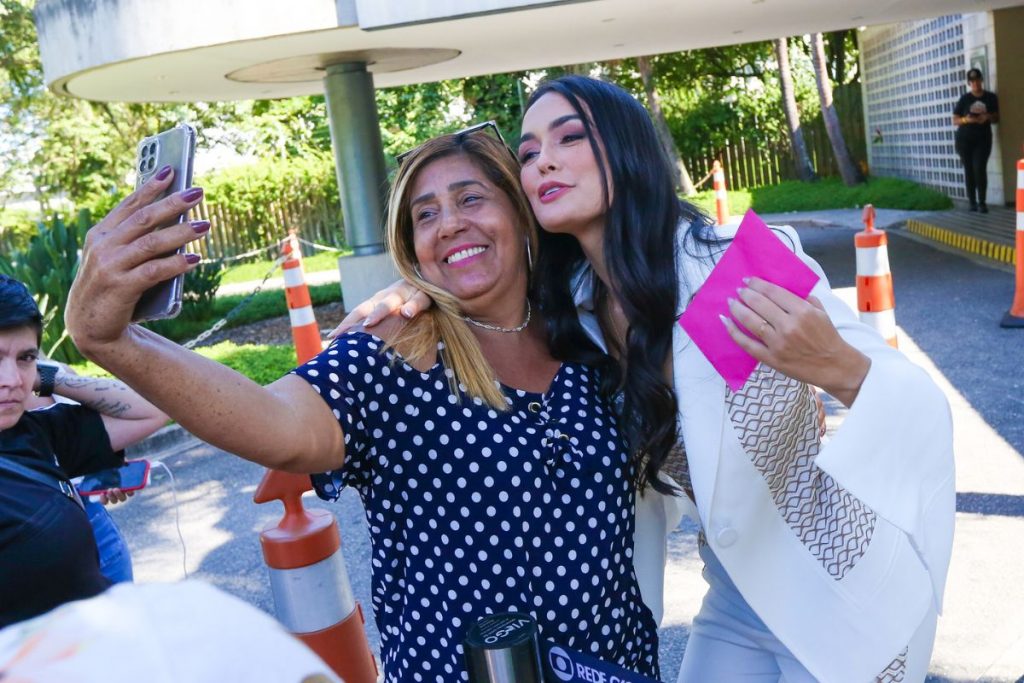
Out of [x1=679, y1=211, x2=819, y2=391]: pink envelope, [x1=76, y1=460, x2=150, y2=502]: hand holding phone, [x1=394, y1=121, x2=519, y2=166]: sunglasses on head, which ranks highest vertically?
[x1=394, y1=121, x2=519, y2=166]: sunglasses on head

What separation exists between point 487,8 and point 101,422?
647 centimetres

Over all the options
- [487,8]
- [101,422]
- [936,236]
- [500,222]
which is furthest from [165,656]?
[936,236]

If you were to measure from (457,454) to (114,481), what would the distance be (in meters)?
1.28

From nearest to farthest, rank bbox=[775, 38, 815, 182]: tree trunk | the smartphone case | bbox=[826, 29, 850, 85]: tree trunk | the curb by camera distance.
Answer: the smartphone case → the curb → bbox=[775, 38, 815, 182]: tree trunk → bbox=[826, 29, 850, 85]: tree trunk

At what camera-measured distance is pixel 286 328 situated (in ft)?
41.9

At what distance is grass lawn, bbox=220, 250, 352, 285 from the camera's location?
2126 centimetres

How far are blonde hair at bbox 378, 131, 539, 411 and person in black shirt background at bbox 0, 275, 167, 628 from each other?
31.5 inches

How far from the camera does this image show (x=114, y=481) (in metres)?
2.79

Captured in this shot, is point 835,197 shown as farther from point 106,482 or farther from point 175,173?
point 175,173

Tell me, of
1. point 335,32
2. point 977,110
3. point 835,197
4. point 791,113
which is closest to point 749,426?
point 335,32

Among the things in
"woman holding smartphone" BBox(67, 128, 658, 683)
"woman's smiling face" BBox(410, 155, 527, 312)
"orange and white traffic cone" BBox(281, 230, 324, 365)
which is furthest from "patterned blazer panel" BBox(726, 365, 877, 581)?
"orange and white traffic cone" BBox(281, 230, 324, 365)

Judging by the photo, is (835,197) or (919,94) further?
(835,197)

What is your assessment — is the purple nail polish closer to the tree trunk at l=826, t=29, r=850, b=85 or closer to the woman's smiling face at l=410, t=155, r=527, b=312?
the woman's smiling face at l=410, t=155, r=527, b=312

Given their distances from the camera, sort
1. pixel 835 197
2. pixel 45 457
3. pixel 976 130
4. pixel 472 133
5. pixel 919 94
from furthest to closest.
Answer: pixel 835 197, pixel 919 94, pixel 976 130, pixel 45 457, pixel 472 133
